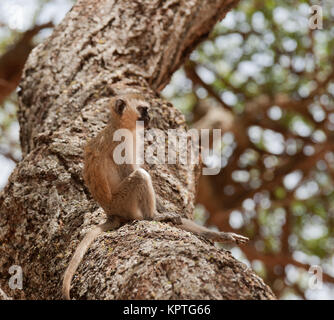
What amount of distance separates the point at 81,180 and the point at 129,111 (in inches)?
31.1

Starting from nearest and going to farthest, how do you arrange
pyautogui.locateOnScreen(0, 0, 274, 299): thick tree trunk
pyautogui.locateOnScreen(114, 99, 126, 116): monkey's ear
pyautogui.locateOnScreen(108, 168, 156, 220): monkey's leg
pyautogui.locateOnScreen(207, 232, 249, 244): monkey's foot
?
pyautogui.locateOnScreen(0, 0, 274, 299): thick tree trunk < pyautogui.locateOnScreen(108, 168, 156, 220): monkey's leg < pyautogui.locateOnScreen(207, 232, 249, 244): monkey's foot < pyautogui.locateOnScreen(114, 99, 126, 116): monkey's ear

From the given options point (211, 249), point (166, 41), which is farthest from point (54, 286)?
point (166, 41)

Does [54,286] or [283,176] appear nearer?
[54,286]

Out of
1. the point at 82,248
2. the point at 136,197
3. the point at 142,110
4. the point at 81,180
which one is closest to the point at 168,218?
the point at 136,197

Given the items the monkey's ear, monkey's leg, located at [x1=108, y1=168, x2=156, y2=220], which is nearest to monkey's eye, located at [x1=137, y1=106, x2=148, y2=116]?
the monkey's ear

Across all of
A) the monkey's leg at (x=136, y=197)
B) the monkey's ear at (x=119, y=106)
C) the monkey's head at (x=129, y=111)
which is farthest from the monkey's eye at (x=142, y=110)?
the monkey's leg at (x=136, y=197)

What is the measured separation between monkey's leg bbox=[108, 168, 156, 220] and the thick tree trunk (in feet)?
0.49

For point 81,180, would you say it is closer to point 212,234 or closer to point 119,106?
point 119,106

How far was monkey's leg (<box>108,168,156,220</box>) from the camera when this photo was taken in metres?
3.96

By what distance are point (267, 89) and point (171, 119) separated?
5.86 m

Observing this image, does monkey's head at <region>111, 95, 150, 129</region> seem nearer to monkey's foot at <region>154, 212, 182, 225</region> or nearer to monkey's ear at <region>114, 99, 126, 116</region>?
monkey's ear at <region>114, 99, 126, 116</region>

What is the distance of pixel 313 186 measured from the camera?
10.6 meters

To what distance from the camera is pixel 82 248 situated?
126 inches
